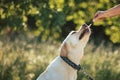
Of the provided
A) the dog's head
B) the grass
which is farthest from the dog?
the grass

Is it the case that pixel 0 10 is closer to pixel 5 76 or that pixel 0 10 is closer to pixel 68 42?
pixel 5 76

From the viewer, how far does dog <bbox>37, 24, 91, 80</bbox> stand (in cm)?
555

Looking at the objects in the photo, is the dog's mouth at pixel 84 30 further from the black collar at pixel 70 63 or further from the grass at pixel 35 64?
the grass at pixel 35 64

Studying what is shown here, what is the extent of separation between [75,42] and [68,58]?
0.72 ft

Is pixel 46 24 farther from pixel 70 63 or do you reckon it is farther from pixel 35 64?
pixel 70 63

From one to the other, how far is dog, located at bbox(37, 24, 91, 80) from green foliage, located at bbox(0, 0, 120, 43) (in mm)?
2788

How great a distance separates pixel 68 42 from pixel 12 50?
406 centimetres

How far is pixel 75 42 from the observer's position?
5.72 meters

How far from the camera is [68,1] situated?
30.1 feet

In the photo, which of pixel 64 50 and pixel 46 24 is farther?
pixel 46 24

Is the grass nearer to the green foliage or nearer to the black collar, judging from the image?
the green foliage

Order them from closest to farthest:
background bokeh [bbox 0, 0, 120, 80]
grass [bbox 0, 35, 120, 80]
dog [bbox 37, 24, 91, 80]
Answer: dog [bbox 37, 24, 91, 80], grass [bbox 0, 35, 120, 80], background bokeh [bbox 0, 0, 120, 80]

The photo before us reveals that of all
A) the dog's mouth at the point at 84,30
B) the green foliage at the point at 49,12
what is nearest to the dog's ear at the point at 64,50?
the dog's mouth at the point at 84,30

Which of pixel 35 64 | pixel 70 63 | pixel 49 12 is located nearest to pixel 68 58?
pixel 70 63
